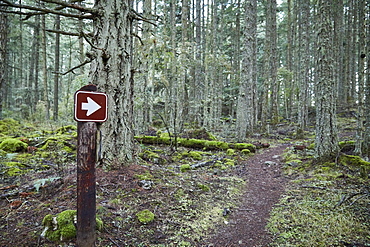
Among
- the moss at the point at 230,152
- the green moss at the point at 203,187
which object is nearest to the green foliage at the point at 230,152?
the moss at the point at 230,152

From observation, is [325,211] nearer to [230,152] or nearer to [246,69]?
[230,152]

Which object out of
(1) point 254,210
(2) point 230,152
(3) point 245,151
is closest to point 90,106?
(1) point 254,210

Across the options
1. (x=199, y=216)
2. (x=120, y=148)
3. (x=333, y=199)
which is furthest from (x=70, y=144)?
(x=333, y=199)

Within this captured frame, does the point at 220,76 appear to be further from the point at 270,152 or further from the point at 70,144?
the point at 70,144

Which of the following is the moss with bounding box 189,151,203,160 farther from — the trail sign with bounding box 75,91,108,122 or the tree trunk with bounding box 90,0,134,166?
the trail sign with bounding box 75,91,108,122

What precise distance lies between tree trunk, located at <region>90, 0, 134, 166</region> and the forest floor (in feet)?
1.64

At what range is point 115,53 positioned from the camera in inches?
165

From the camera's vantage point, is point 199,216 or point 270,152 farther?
point 270,152

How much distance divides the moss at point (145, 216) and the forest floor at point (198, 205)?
0.13 feet

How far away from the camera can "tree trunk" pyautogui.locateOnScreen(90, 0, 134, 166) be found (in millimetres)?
4090

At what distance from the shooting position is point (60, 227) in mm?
2627

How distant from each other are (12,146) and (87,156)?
640 cm

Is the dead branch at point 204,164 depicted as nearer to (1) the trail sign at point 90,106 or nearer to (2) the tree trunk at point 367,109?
(2) the tree trunk at point 367,109

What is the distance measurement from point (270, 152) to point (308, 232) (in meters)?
7.16
